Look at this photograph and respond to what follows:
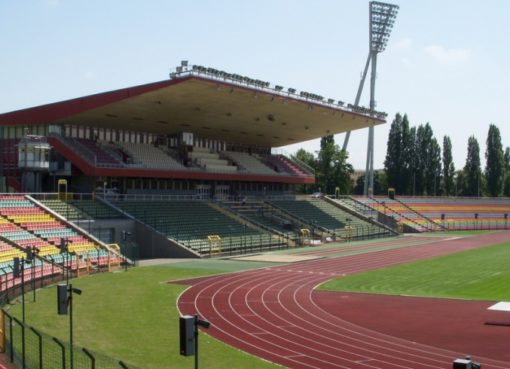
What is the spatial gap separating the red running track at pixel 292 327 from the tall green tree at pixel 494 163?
77551 millimetres

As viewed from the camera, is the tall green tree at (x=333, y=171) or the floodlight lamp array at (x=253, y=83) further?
the tall green tree at (x=333, y=171)

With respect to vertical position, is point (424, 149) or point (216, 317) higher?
point (424, 149)

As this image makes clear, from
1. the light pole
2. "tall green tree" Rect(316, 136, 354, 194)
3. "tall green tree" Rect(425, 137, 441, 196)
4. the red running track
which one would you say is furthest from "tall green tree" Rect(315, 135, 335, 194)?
the light pole

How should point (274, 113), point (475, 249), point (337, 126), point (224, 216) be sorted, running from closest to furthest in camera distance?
1. point (475, 249)
2. point (224, 216)
3. point (274, 113)
4. point (337, 126)

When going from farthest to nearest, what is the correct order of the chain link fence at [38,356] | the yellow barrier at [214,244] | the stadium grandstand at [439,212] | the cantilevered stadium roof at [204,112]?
the stadium grandstand at [439,212], the cantilevered stadium roof at [204,112], the yellow barrier at [214,244], the chain link fence at [38,356]

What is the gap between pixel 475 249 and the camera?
5128 cm

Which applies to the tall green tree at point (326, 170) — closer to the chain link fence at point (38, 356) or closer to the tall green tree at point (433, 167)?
the tall green tree at point (433, 167)

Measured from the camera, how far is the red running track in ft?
55.9

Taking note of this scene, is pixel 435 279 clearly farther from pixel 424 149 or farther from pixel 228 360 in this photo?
pixel 424 149

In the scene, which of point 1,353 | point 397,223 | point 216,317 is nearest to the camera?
point 1,353

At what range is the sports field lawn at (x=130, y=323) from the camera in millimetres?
16938

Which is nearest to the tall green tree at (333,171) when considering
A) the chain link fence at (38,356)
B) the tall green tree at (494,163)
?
the tall green tree at (494,163)

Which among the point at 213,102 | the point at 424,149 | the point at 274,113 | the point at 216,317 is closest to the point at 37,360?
the point at 216,317

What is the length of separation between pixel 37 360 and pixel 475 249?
1706 inches
